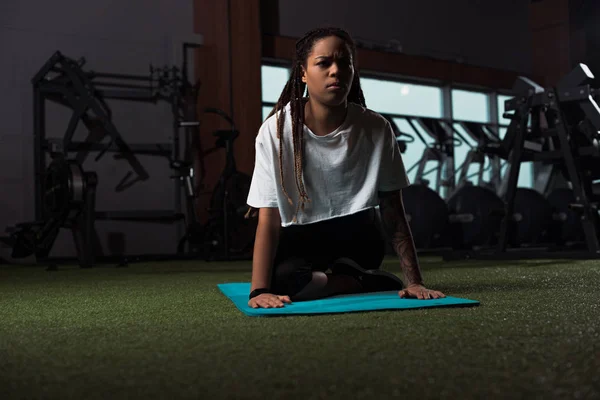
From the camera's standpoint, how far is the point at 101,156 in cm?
566

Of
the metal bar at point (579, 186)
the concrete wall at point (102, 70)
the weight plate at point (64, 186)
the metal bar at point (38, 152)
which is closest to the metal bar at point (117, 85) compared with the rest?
the concrete wall at point (102, 70)

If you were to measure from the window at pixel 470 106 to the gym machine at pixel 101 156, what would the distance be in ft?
10.9

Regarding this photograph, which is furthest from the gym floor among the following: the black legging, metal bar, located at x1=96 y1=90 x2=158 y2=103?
metal bar, located at x1=96 y1=90 x2=158 y2=103

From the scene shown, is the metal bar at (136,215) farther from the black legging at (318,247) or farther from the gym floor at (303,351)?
the black legging at (318,247)

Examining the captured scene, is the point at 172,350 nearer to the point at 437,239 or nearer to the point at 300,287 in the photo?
the point at 300,287

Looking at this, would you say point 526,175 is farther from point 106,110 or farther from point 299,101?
point 299,101

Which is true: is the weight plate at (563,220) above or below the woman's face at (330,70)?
below

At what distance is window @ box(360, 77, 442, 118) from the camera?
7312mm

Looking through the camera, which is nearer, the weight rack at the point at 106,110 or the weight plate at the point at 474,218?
the weight rack at the point at 106,110

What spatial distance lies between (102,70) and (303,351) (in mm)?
5166

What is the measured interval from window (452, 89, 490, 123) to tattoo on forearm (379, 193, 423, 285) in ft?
20.4

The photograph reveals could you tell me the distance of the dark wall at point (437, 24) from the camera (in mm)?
6827

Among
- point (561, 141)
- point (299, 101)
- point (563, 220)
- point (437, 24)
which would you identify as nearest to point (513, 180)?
point (561, 141)

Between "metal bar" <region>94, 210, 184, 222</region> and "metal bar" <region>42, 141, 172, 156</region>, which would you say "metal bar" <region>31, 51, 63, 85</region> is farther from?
"metal bar" <region>94, 210, 184, 222</region>
